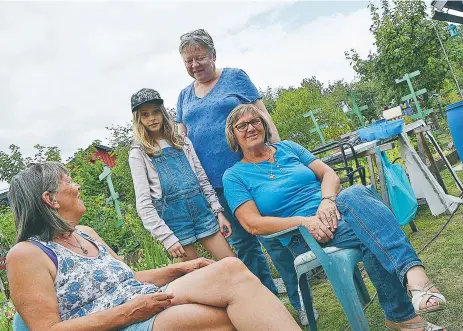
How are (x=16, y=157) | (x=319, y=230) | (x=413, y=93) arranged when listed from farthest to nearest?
(x=16, y=157) < (x=413, y=93) < (x=319, y=230)

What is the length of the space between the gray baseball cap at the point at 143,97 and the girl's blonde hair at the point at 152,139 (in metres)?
0.04

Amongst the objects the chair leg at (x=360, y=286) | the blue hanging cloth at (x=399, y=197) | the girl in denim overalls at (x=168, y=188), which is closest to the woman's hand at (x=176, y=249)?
the girl in denim overalls at (x=168, y=188)

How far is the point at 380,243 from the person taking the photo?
1773mm

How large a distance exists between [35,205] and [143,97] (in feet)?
3.21

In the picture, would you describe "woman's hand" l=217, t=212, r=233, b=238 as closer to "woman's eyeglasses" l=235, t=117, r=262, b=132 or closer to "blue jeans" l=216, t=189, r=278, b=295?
"blue jeans" l=216, t=189, r=278, b=295

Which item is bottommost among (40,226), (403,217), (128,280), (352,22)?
(403,217)

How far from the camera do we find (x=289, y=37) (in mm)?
16453

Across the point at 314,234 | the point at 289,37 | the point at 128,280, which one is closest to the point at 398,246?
the point at 314,234

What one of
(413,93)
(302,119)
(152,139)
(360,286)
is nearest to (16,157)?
(302,119)

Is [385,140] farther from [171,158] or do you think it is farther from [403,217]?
[171,158]

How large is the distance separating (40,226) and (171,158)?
936mm

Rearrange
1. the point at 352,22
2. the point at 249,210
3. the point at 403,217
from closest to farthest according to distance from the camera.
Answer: the point at 249,210 < the point at 403,217 < the point at 352,22

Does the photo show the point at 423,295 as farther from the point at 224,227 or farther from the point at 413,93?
the point at 413,93

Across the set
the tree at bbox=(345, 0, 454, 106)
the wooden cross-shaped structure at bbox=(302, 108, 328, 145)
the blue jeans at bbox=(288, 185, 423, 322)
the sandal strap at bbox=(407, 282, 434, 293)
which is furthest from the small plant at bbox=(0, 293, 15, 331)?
the tree at bbox=(345, 0, 454, 106)
